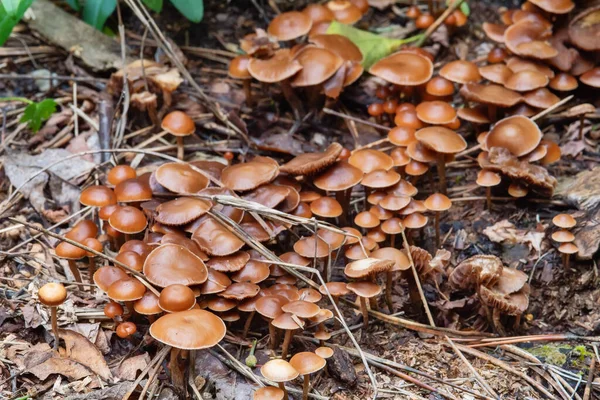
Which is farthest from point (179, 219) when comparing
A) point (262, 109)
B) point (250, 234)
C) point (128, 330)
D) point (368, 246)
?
point (262, 109)

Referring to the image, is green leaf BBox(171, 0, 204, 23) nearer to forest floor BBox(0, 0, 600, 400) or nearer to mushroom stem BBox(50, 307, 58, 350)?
forest floor BBox(0, 0, 600, 400)

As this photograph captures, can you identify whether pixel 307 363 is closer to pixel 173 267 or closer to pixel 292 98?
pixel 173 267

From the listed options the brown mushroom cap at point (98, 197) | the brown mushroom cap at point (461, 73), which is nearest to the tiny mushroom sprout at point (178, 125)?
the brown mushroom cap at point (98, 197)

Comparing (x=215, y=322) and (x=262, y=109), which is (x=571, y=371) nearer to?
(x=215, y=322)

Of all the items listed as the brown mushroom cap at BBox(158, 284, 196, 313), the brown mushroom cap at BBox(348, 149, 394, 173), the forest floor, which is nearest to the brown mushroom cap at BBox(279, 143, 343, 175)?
the brown mushroom cap at BBox(348, 149, 394, 173)

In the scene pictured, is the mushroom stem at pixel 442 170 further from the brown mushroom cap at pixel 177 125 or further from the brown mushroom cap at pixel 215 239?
the brown mushroom cap at pixel 177 125
